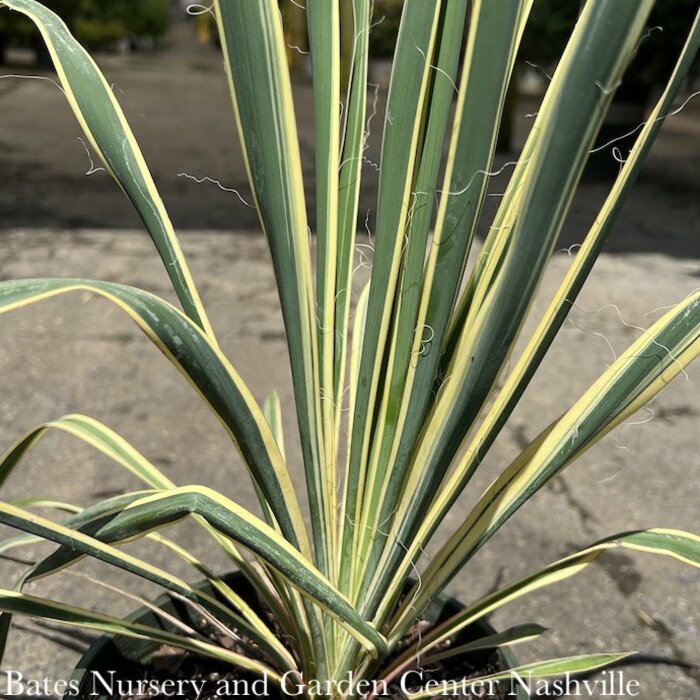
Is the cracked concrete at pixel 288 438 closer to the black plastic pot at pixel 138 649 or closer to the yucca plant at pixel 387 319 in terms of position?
the black plastic pot at pixel 138 649

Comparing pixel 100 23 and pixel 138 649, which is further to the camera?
pixel 100 23

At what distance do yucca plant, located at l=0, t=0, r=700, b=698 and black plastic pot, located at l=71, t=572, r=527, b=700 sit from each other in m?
0.09

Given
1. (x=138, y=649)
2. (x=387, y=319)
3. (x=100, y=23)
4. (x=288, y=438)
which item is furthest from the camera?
(x=100, y=23)

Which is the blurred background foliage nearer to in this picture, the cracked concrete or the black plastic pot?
the cracked concrete

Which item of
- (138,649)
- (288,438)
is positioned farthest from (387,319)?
(288,438)

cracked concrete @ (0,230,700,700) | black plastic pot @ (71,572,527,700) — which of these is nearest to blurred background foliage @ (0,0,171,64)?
cracked concrete @ (0,230,700,700)

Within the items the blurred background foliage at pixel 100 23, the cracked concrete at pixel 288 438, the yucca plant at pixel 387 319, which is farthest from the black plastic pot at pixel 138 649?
the blurred background foliage at pixel 100 23

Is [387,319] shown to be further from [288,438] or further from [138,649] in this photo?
[288,438]

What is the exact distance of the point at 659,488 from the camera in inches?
66.9

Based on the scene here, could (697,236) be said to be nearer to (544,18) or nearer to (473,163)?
(544,18)

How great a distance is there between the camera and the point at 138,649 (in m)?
0.84

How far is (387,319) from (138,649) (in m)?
0.50

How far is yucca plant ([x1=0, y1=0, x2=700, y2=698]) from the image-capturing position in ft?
1.67

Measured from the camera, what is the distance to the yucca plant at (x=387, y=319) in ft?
1.67
